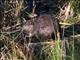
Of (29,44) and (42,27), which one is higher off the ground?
(42,27)

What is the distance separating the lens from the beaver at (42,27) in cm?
444

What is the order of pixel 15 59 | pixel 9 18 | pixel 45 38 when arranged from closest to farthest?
pixel 15 59, pixel 45 38, pixel 9 18

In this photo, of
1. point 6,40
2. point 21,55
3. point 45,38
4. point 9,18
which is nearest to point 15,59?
point 21,55

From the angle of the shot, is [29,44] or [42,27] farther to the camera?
[42,27]

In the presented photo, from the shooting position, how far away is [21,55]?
3969 mm

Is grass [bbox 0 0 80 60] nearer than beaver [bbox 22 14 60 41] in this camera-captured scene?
Yes

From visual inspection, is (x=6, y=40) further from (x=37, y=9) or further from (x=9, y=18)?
A: (x=37, y=9)

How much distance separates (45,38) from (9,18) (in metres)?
0.76

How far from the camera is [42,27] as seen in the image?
14.7 feet

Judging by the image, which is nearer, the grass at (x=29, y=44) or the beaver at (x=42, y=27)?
the grass at (x=29, y=44)

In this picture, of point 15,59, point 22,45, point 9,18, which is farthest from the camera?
point 9,18

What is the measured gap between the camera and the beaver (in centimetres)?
444

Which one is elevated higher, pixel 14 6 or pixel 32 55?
pixel 14 6

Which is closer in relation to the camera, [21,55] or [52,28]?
[21,55]
